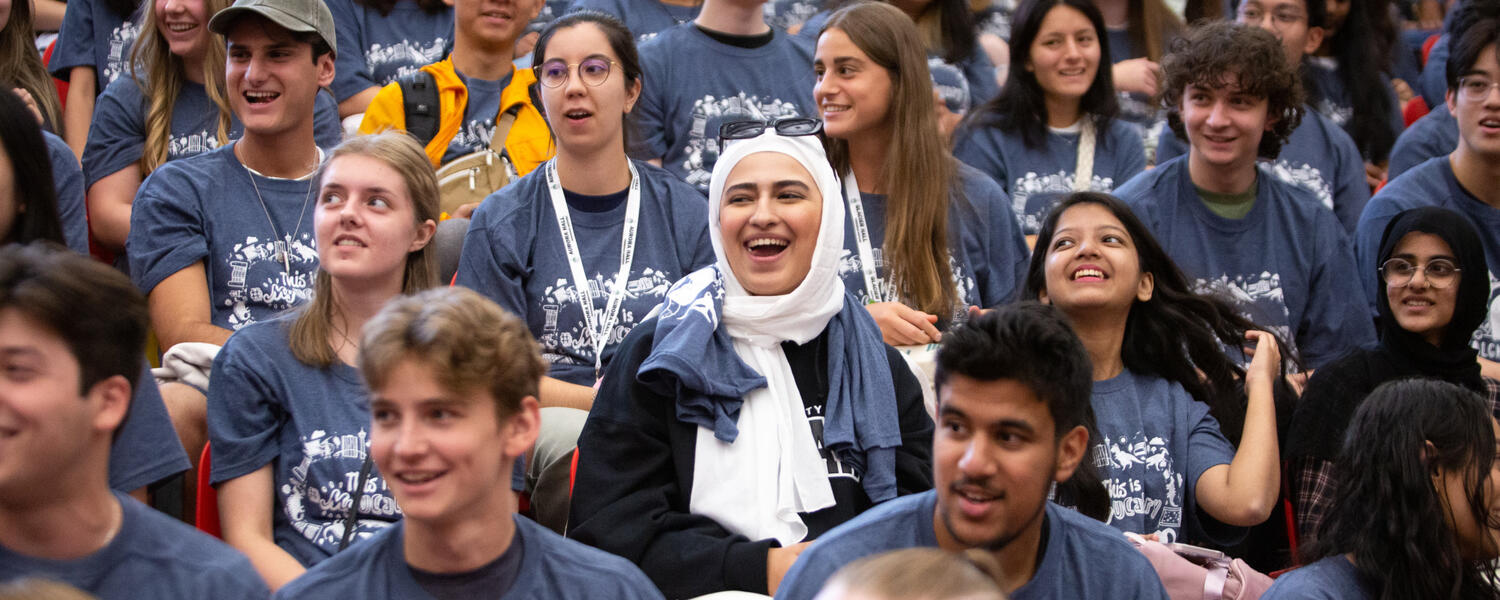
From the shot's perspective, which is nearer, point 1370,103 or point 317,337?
point 317,337

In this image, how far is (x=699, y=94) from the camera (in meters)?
4.91

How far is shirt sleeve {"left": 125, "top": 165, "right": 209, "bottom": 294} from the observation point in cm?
376

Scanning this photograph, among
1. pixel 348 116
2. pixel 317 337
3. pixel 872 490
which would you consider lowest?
pixel 872 490

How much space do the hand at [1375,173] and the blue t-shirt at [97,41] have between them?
15.3 ft

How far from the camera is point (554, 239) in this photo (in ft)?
13.1

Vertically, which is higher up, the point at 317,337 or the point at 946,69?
the point at 946,69

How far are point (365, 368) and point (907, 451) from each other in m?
1.31

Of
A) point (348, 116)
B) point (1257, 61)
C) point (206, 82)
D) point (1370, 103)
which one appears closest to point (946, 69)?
point (1257, 61)

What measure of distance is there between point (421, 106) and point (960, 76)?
83.7 inches

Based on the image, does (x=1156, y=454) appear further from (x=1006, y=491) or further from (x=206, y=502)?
(x=206, y=502)

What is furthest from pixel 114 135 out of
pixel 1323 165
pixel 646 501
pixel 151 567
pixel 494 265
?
pixel 1323 165

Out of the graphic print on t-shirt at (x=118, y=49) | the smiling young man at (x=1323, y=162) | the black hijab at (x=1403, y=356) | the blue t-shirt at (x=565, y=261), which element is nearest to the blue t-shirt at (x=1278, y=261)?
the black hijab at (x=1403, y=356)

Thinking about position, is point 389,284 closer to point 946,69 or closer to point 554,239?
point 554,239

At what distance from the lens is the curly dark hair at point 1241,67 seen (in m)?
4.57
